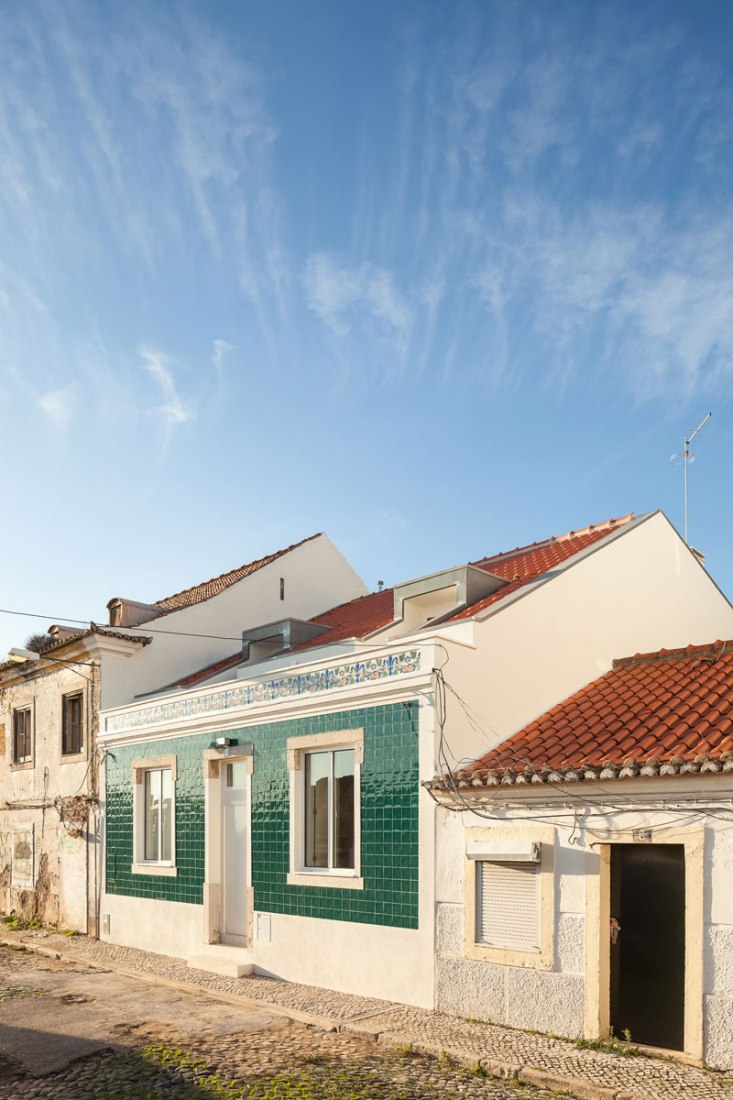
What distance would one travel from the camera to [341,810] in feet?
41.9

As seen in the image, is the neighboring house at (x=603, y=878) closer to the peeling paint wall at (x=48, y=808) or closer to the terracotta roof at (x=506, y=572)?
the terracotta roof at (x=506, y=572)

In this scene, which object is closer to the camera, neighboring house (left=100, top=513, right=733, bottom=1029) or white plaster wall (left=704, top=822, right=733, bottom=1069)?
white plaster wall (left=704, top=822, right=733, bottom=1069)

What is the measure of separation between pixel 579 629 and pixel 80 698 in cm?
1036

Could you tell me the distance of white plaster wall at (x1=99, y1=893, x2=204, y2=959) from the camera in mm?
15125

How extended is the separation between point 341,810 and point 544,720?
9.69 feet

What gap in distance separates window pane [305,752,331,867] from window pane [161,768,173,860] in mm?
3737

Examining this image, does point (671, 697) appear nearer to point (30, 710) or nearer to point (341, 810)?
point (341, 810)

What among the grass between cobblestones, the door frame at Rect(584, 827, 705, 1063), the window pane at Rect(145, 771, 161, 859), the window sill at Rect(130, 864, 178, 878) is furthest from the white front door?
the door frame at Rect(584, 827, 705, 1063)

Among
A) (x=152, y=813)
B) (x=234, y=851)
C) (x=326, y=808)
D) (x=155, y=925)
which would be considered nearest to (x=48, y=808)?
(x=152, y=813)

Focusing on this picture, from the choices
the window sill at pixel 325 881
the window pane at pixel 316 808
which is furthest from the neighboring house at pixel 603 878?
the window pane at pixel 316 808

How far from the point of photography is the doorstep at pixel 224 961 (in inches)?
529

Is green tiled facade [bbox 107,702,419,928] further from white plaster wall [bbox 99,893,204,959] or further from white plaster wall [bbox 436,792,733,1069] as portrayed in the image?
white plaster wall [bbox 436,792,733,1069]

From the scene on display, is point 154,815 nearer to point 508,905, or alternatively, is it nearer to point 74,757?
point 74,757

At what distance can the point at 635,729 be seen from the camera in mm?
10539
